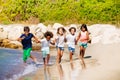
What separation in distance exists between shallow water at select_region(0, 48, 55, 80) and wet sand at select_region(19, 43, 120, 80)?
498 mm

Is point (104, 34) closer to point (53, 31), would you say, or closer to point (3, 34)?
point (53, 31)

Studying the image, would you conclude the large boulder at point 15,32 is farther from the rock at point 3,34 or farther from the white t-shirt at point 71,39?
the white t-shirt at point 71,39

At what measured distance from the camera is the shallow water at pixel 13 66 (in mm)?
13329

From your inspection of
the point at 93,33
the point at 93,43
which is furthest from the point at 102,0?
the point at 93,43

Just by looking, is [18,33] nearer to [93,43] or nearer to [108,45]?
[93,43]

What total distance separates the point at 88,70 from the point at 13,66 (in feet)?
12.2

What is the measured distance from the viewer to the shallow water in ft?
43.7

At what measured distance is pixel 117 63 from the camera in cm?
1331

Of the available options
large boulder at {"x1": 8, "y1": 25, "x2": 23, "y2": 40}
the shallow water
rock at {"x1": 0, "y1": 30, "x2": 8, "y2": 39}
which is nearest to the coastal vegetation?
large boulder at {"x1": 8, "y1": 25, "x2": 23, "y2": 40}

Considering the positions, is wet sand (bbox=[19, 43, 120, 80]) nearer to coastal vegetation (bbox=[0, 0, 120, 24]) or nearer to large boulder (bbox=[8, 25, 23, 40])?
large boulder (bbox=[8, 25, 23, 40])

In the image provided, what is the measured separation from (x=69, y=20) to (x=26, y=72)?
15.9 meters

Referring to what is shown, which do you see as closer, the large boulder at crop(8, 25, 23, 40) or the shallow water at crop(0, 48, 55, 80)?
the shallow water at crop(0, 48, 55, 80)

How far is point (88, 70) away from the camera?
41.3 ft

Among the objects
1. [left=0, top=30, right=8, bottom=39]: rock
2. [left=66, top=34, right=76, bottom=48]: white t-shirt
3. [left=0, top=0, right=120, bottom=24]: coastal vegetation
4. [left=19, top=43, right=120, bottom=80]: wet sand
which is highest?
[left=0, top=0, right=120, bottom=24]: coastal vegetation
